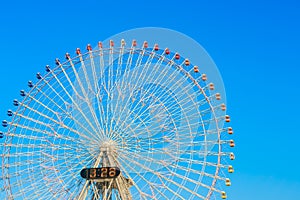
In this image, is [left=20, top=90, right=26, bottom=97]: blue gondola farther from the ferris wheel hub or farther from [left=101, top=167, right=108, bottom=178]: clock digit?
[left=101, top=167, right=108, bottom=178]: clock digit

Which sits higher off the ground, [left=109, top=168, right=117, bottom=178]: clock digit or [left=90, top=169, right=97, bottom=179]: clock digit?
[left=109, top=168, right=117, bottom=178]: clock digit

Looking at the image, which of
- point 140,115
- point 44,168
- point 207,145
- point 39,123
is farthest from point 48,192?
point 207,145

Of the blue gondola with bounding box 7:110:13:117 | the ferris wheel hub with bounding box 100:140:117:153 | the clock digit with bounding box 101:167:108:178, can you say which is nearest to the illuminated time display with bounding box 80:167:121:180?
the clock digit with bounding box 101:167:108:178

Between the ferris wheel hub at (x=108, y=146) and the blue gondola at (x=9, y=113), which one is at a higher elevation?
the ferris wheel hub at (x=108, y=146)

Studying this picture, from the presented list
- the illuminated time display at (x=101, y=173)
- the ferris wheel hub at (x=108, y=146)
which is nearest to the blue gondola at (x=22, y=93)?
the ferris wheel hub at (x=108, y=146)

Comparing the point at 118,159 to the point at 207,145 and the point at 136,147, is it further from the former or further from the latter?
the point at 207,145

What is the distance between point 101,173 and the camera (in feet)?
167

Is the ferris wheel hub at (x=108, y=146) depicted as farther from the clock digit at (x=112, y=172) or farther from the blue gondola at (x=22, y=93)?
the blue gondola at (x=22, y=93)

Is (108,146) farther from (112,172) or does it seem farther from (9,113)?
(9,113)

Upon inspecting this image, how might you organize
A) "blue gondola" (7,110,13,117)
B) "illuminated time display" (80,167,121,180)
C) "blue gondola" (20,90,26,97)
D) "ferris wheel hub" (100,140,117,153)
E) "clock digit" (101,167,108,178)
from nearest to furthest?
"illuminated time display" (80,167,121,180)
"clock digit" (101,167,108,178)
"ferris wheel hub" (100,140,117,153)
"blue gondola" (7,110,13,117)
"blue gondola" (20,90,26,97)

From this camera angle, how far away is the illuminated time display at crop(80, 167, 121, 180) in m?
50.6

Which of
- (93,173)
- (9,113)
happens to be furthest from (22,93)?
(93,173)

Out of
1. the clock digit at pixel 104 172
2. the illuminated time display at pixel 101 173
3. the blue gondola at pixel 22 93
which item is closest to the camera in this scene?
the illuminated time display at pixel 101 173

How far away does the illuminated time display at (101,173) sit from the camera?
50594mm
